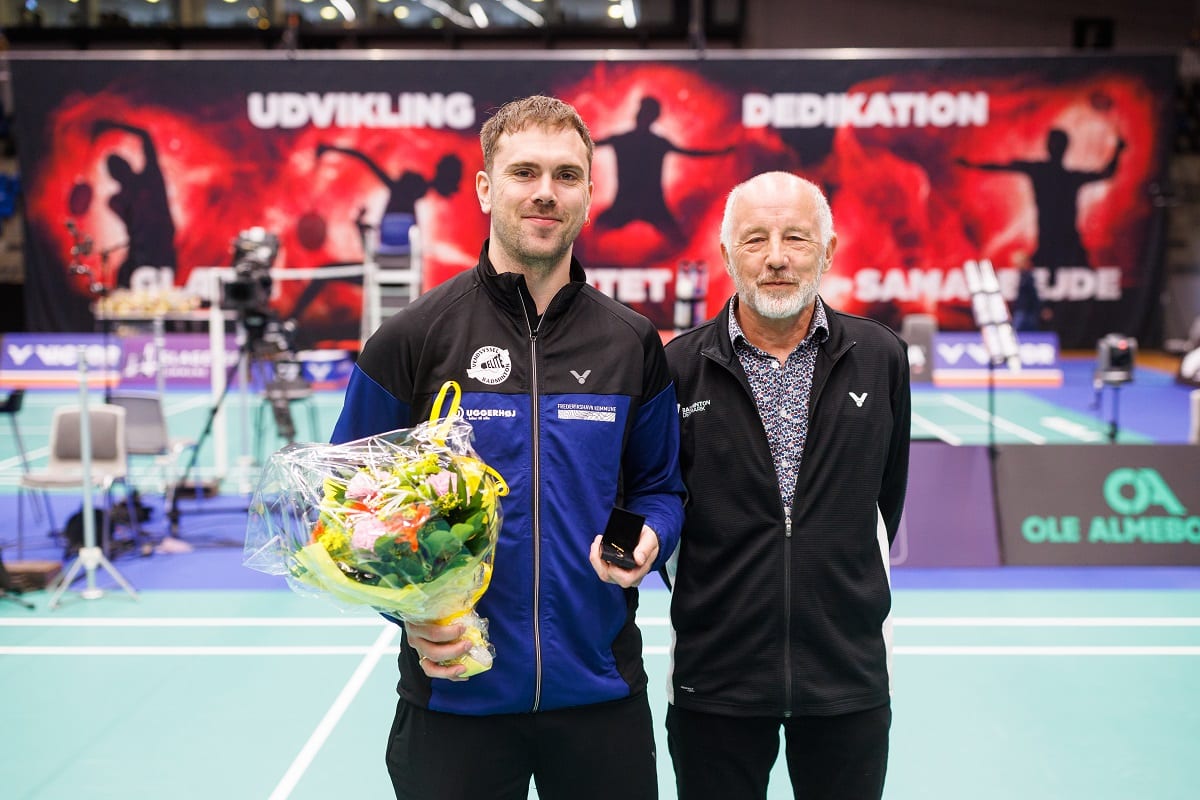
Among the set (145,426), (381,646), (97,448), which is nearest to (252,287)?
(145,426)

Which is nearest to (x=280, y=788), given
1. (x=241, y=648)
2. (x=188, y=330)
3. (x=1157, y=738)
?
(x=241, y=648)

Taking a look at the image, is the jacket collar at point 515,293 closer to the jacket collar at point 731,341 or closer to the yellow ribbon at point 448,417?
the yellow ribbon at point 448,417

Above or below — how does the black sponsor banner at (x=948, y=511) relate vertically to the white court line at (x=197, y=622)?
above

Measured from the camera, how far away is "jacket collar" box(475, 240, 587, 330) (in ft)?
7.75

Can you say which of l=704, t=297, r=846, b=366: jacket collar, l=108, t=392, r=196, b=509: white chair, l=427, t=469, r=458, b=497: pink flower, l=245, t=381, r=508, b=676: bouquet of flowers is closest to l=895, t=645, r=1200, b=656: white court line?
l=704, t=297, r=846, b=366: jacket collar

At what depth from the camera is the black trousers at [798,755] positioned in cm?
256

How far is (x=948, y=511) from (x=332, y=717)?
4.35m

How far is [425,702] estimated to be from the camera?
7.66ft

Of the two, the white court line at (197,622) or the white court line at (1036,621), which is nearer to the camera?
the white court line at (1036,621)

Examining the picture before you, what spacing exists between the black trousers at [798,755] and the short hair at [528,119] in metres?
1.40

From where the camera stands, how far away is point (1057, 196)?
19.3 meters

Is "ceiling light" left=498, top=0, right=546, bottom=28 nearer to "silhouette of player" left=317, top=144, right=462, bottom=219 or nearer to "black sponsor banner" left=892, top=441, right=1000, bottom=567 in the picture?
"silhouette of player" left=317, top=144, right=462, bottom=219

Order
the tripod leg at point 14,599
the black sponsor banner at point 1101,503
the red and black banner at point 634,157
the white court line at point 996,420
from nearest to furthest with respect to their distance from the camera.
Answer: the tripod leg at point 14,599 → the black sponsor banner at point 1101,503 → the white court line at point 996,420 → the red and black banner at point 634,157

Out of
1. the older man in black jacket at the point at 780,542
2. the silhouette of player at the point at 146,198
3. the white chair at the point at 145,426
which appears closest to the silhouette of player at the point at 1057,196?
the silhouette of player at the point at 146,198
